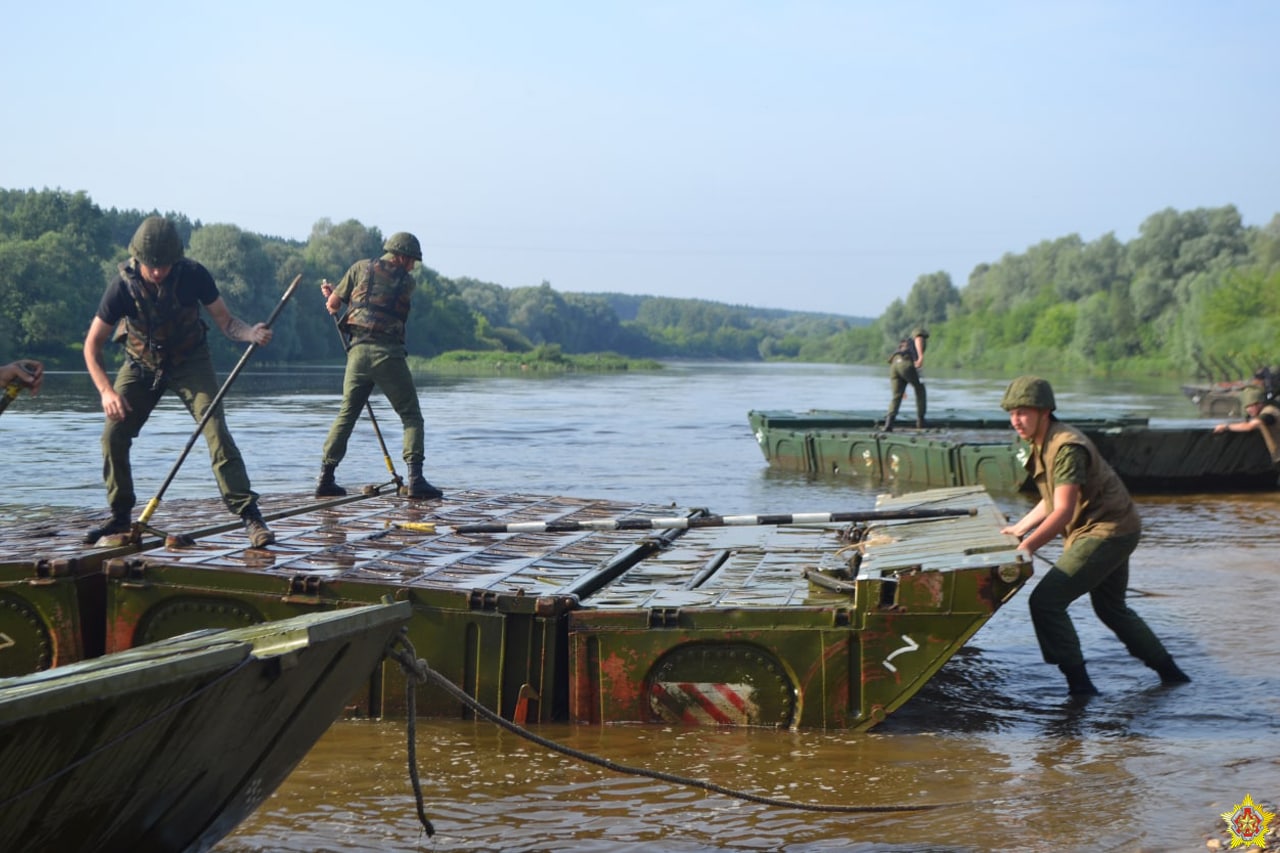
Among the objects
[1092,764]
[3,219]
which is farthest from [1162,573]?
[3,219]

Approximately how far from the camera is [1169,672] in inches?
343

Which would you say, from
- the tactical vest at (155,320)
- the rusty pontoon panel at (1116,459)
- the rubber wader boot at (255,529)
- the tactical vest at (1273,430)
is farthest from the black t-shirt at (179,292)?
the tactical vest at (1273,430)

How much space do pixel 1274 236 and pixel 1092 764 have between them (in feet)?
343

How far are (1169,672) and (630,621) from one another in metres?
3.86

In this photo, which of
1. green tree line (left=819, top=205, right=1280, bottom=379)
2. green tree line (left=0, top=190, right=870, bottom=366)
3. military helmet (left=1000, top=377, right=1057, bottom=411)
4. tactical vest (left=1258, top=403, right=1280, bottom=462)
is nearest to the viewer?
military helmet (left=1000, top=377, right=1057, bottom=411)

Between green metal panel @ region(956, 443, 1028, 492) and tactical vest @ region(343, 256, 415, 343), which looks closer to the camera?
tactical vest @ region(343, 256, 415, 343)

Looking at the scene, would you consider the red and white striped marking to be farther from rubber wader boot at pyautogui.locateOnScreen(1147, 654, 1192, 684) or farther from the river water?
rubber wader boot at pyautogui.locateOnScreen(1147, 654, 1192, 684)

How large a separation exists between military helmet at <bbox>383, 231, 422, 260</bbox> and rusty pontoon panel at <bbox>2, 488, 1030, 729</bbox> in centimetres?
354

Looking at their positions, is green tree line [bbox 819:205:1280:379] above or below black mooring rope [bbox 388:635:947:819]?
above

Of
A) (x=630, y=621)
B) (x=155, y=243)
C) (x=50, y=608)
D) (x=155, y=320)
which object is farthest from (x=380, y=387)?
(x=630, y=621)

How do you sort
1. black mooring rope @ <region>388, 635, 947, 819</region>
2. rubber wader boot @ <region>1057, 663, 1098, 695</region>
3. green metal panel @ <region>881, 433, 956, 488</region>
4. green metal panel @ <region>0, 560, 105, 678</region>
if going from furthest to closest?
green metal panel @ <region>881, 433, 956, 488</region> < rubber wader boot @ <region>1057, 663, 1098, 695</region> < green metal panel @ <region>0, 560, 105, 678</region> < black mooring rope @ <region>388, 635, 947, 819</region>

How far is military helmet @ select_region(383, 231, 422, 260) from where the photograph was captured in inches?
434

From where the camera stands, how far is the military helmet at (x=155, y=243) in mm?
8023

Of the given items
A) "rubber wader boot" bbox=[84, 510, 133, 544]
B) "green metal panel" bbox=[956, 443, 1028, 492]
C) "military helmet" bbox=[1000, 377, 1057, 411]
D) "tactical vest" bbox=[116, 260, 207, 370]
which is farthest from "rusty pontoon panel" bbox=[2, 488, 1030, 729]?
"green metal panel" bbox=[956, 443, 1028, 492]
